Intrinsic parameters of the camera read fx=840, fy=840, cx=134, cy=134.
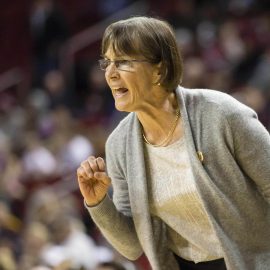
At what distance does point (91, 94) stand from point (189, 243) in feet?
19.9

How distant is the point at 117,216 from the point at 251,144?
46 centimetres

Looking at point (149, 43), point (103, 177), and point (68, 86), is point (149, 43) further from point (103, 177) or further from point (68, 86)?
point (68, 86)

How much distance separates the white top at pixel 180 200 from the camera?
2.42 metres

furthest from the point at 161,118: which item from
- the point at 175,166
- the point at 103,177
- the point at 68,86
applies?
the point at 68,86

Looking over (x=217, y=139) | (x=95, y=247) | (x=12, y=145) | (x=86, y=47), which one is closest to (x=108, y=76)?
(x=217, y=139)

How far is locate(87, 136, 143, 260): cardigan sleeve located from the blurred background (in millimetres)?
2459

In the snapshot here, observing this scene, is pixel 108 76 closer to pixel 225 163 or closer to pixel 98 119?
pixel 225 163

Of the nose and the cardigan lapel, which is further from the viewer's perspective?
the cardigan lapel

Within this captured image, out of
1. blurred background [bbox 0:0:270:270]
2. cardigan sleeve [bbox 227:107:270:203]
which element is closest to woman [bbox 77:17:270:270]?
cardigan sleeve [bbox 227:107:270:203]

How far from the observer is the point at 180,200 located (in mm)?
2430

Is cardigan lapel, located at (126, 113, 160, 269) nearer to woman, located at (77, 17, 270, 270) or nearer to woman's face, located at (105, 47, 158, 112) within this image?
woman, located at (77, 17, 270, 270)

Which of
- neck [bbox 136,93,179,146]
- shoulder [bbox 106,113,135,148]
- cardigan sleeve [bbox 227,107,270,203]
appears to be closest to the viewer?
cardigan sleeve [bbox 227,107,270,203]

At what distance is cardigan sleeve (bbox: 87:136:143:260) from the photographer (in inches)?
97.8

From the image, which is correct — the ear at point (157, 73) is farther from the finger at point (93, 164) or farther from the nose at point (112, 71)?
the finger at point (93, 164)
